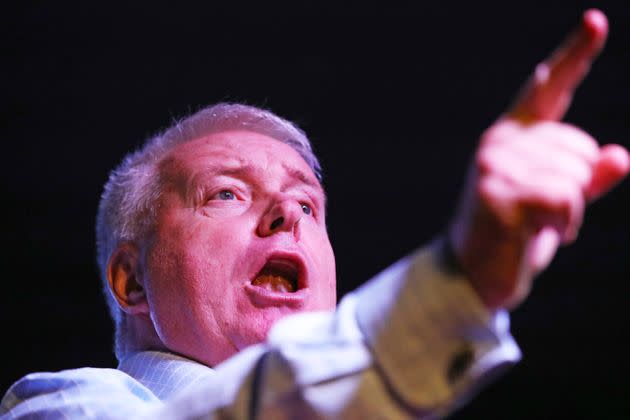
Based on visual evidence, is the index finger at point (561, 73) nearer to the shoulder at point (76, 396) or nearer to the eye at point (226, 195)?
the shoulder at point (76, 396)

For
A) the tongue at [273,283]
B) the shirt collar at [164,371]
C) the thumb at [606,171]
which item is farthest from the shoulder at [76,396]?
the thumb at [606,171]

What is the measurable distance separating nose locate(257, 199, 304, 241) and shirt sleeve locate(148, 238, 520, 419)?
2.36 feet

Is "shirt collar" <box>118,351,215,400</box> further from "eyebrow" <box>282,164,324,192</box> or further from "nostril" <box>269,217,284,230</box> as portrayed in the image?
"eyebrow" <box>282,164,324,192</box>

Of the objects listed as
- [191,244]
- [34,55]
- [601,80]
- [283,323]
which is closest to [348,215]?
→ [601,80]

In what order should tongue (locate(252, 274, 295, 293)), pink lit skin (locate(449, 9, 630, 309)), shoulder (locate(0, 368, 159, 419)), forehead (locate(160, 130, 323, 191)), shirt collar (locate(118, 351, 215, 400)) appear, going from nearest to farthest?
pink lit skin (locate(449, 9, 630, 309)) < shoulder (locate(0, 368, 159, 419)) < shirt collar (locate(118, 351, 215, 400)) < tongue (locate(252, 274, 295, 293)) < forehead (locate(160, 130, 323, 191))

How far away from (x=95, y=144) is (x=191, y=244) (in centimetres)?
126

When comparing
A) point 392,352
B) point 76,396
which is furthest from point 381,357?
point 76,396

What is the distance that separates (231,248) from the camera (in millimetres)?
1676

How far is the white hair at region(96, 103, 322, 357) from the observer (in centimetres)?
188

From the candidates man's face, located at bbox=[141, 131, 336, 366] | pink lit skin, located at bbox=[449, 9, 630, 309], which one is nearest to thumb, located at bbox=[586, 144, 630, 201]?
pink lit skin, located at bbox=[449, 9, 630, 309]

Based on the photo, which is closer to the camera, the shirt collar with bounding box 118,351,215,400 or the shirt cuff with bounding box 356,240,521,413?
the shirt cuff with bounding box 356,240,521,413

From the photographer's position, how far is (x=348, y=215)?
9.52 feet

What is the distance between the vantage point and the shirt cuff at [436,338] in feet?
2.99

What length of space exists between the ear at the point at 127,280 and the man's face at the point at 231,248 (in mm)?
44
